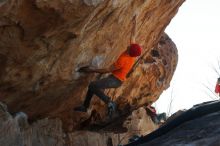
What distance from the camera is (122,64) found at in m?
9.66

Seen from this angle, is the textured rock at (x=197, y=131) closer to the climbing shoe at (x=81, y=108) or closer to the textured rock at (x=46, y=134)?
the textured rock at (x=46, y=134)

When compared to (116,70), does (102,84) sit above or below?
below

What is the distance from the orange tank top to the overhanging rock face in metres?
0.60

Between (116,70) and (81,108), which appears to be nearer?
(116,70)

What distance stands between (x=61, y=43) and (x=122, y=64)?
5.28ft

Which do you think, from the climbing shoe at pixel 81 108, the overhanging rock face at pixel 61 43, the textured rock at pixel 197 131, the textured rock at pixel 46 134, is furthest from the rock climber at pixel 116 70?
the textured rock at pixel 197 131

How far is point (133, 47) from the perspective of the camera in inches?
373

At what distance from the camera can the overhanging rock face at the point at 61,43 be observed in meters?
7.85

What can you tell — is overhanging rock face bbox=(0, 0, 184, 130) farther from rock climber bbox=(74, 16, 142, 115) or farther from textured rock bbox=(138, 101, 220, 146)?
textured rock bbox=(138, 101, 220, 146)

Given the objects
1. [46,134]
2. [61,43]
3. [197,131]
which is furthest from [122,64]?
[197,131]

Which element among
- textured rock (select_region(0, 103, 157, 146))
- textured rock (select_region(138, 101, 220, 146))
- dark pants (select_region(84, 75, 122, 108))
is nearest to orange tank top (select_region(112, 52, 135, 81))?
dark pants (select_region(84, 75, 122, 108))

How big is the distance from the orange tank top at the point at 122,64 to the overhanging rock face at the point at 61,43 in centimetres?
60

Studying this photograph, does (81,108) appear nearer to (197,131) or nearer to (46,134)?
(46,134)

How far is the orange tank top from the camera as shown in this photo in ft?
31.6
